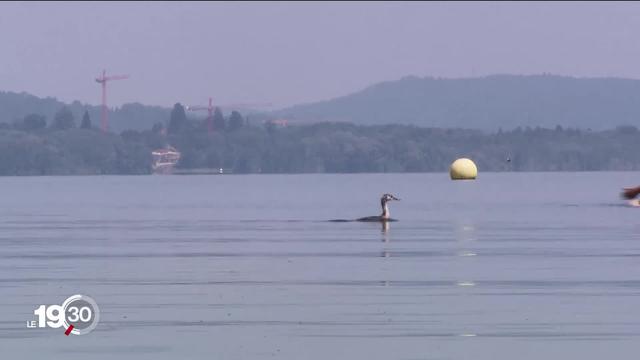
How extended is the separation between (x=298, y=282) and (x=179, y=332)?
46.2 feet

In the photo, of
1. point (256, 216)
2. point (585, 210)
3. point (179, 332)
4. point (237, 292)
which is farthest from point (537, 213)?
point (179, 332)

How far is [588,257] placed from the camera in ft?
210

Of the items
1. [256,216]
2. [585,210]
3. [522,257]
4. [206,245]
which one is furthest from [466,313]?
[585,210]

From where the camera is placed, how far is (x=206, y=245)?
245 feet

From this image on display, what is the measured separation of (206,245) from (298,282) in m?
22.8

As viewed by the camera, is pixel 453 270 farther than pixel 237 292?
Yes

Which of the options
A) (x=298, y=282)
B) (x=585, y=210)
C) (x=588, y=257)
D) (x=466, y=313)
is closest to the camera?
(x=466, y=313)

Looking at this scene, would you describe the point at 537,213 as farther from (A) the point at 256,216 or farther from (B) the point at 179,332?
(B) the point at 179,332

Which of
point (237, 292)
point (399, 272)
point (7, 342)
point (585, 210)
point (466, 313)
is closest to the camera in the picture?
point (7, 342)

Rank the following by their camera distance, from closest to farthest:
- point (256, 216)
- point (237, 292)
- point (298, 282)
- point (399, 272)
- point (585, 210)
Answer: point (237, 292)
point (298, 282)
point (399, 272)
point (256, 216)
point (585, 210)

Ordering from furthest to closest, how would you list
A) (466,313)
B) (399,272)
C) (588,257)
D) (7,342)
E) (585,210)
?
(585,210), (588,257), (399,272), (466,313), (7,342)

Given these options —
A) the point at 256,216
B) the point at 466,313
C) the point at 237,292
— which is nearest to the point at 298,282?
the point at 237,292

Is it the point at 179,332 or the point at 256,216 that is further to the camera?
the point at 256,216

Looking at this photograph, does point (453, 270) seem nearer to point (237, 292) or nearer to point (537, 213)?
point (237, 292)
